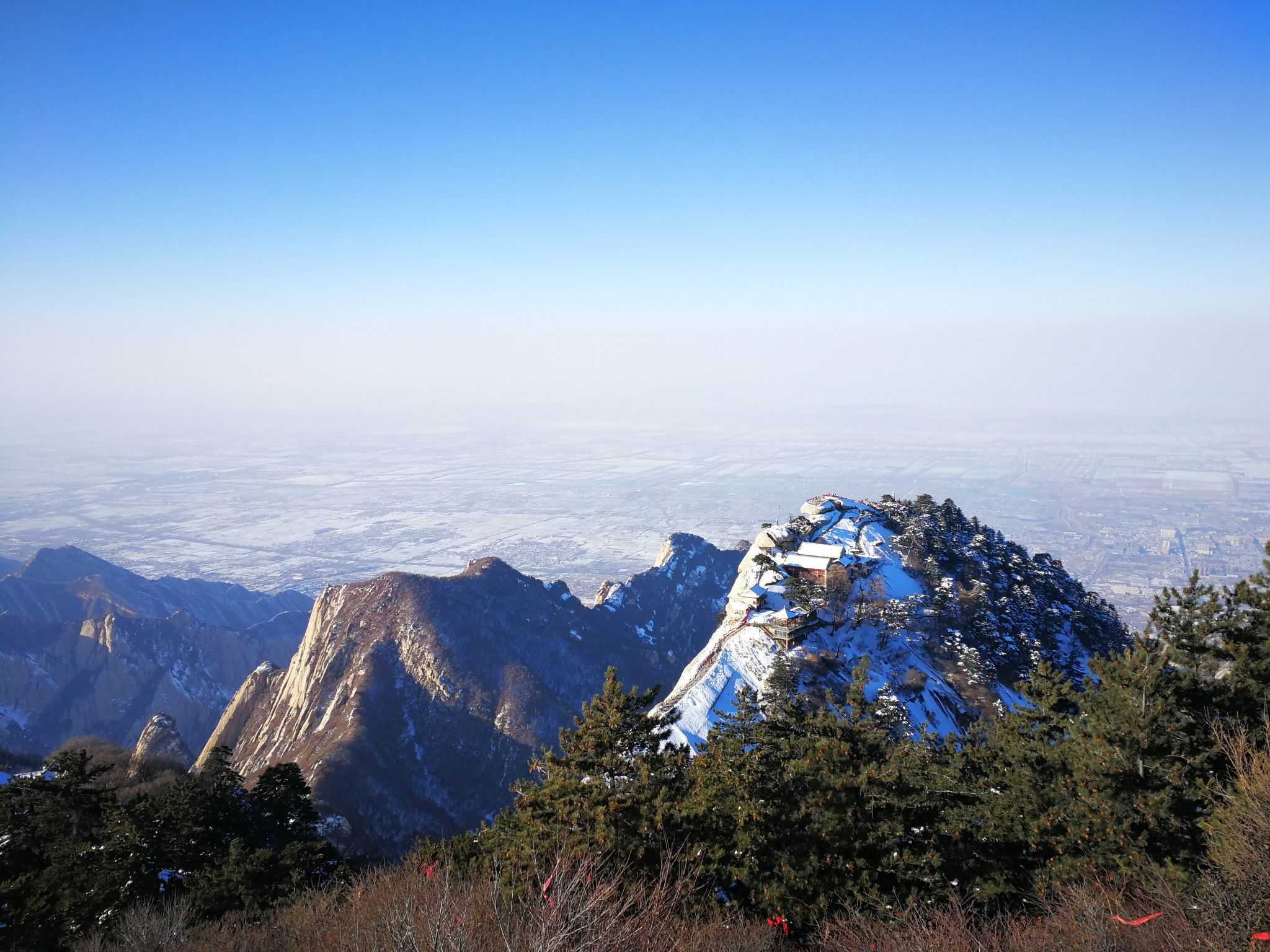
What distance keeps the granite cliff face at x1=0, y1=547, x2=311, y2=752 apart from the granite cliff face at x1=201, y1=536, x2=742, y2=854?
27.0 metres

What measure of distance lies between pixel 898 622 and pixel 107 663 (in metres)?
99.0

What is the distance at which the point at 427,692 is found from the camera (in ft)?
197

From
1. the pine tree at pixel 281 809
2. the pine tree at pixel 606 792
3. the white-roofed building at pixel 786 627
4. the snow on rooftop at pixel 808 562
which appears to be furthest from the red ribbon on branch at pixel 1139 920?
the snow on rooftop at pixel 808 562

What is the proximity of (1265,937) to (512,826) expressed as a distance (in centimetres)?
1762

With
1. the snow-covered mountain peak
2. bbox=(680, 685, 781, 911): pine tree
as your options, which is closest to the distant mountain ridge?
the snow-covered mountain peak

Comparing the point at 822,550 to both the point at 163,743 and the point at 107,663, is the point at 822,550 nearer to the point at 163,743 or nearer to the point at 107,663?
the point at 163,743

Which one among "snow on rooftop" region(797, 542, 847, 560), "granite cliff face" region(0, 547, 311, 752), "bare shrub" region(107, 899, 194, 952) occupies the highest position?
"snow on rooftop" region(797, 542, 847, 560)

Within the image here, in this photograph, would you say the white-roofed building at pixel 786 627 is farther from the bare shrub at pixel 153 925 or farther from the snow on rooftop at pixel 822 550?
the bare shrub at pixel 153 925

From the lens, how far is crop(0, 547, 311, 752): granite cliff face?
79.4m

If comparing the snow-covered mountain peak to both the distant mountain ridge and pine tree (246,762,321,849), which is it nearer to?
pine tree (246,762,321,849)

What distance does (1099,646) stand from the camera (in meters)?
47.6

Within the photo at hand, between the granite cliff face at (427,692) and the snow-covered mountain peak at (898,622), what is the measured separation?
14.8 meters

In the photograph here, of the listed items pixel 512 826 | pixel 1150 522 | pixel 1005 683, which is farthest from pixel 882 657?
pixel 1150 522

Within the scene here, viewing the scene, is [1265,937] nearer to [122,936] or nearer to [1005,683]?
[122,936]
